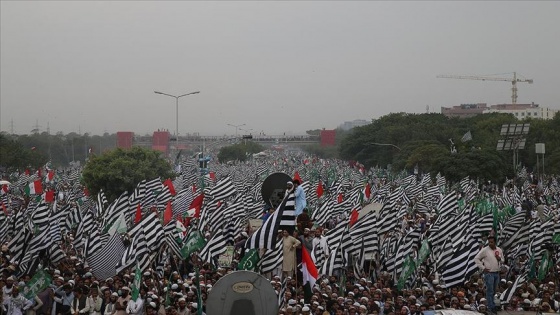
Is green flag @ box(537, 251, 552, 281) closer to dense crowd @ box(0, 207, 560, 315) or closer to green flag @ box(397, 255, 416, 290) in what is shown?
dense crowd @ box(0, 207, 560, 315)

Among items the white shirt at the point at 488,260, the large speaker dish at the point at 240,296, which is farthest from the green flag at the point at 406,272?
the large speaker dish at the point at 240,296

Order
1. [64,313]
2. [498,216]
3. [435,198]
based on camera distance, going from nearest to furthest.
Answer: [64,313] < [498,216] < [435,198]

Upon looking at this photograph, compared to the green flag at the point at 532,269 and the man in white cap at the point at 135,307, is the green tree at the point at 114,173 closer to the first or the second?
the green flag at the point at 532,269

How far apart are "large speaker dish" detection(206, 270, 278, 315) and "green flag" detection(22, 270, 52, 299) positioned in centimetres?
523

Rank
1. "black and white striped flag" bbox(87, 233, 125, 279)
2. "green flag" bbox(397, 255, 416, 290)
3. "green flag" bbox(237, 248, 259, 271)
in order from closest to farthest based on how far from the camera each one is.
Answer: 1. "green flag" bbox(237, 248, 259, 271)
2. "green flag" bbox(397, 255, 416, 290)
3. "black and white striped flag" bbox(87, 233, 125, 279)

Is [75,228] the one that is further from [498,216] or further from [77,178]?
[77,178]

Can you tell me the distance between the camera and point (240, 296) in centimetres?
995

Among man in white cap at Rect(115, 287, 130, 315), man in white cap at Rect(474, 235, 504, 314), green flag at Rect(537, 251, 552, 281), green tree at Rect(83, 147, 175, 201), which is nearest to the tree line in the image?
green tree at Rect(83, 147, 175, 201)

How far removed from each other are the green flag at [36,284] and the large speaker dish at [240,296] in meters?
5.23

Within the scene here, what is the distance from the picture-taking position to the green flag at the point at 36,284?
565 inches

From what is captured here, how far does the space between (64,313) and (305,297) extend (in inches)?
153

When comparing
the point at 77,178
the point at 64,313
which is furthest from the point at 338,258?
the point at 77,178

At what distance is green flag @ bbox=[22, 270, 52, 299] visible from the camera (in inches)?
565

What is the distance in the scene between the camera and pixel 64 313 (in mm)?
15180
